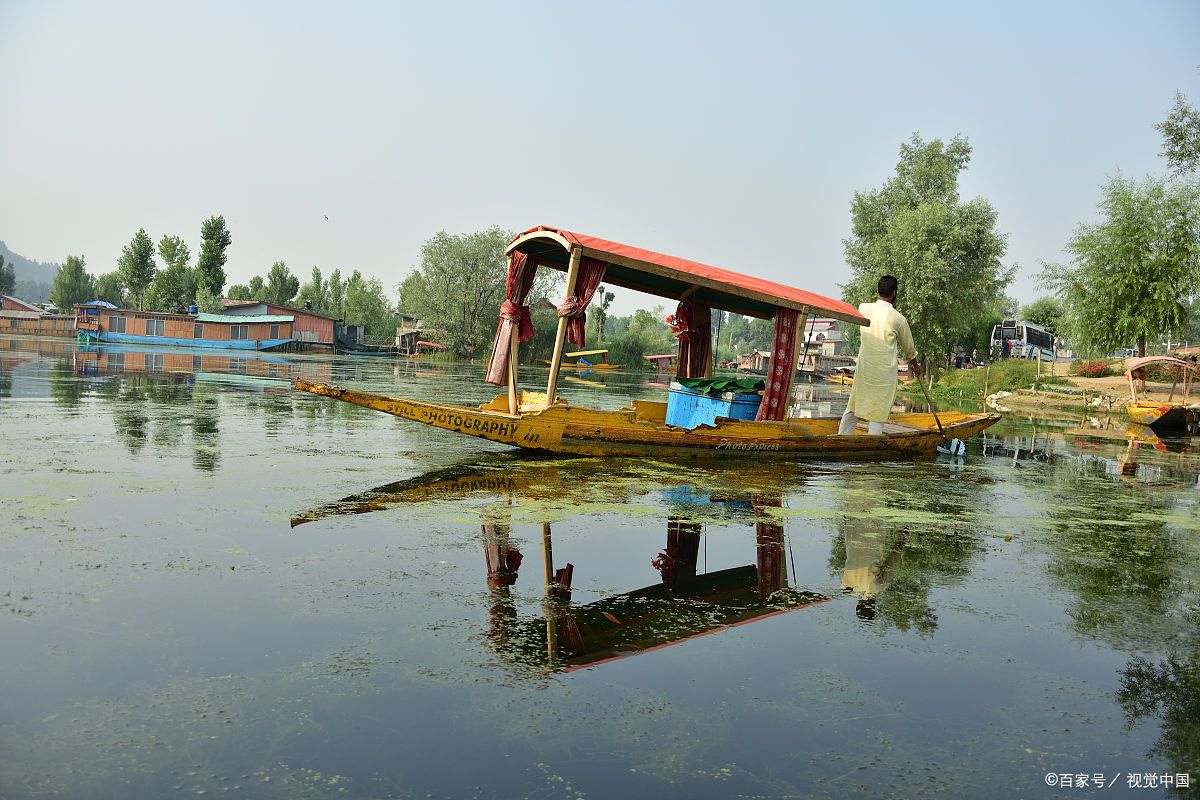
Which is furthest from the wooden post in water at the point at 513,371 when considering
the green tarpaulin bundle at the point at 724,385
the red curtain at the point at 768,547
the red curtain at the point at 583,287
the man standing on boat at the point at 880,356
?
the man standing on boat at the point at 880,356

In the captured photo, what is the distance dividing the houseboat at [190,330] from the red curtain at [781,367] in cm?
4621

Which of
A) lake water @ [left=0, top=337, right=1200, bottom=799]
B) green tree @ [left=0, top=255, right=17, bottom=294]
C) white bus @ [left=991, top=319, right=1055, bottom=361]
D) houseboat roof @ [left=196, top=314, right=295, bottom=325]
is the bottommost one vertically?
lake water @ [left=0, top=337, right=1200, bottom=799]

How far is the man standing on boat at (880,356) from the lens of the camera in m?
10.1

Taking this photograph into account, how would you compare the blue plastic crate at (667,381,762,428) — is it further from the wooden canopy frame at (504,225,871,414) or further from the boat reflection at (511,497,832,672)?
the boat reflection at (511,497,832,672)

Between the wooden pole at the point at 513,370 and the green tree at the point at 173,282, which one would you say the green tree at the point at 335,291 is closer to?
the green tree at the point at 173,282

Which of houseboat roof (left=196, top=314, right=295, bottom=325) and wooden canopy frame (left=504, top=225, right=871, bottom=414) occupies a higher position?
houseboat roof (left=196, top=314, right=295, bottom=325)

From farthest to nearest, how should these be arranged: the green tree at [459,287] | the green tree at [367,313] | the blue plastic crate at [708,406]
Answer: the green tree at [367,313]
the green tree at [459,287]
the blue plastic crate at [708,406]

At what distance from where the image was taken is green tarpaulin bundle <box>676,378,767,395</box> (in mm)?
10773

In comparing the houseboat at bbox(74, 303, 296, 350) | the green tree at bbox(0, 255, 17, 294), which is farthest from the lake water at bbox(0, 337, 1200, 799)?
the green tree at bbox(0, 255, 17, 294)

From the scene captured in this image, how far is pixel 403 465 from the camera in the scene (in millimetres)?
8891

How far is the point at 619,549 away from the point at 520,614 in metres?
1.58

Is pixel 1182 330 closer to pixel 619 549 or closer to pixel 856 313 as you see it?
pixel 856 313

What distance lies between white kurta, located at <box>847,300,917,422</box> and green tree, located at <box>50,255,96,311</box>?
9551cm

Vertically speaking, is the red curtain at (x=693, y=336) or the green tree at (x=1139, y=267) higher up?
the green tree at (x=1139, y=267)
